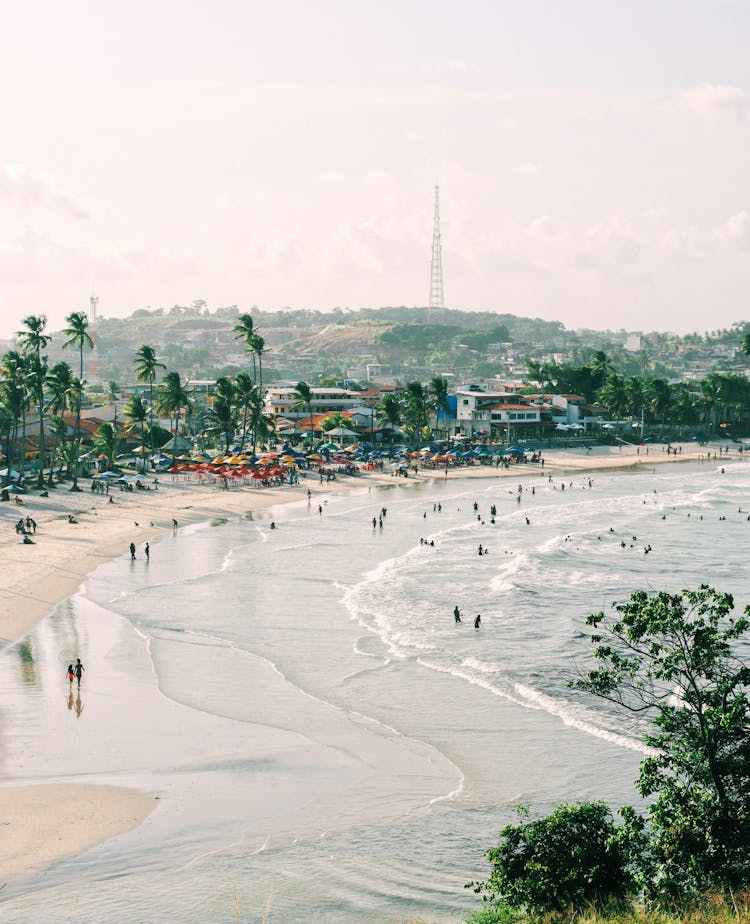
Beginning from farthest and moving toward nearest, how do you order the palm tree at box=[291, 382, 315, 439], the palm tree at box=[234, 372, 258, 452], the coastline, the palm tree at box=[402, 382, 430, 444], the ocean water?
1. the palm tree at box=[291, 382, 315, 439]
2. the palm tree at box=[402, 382, 430, 444]
3. the palm tree at box=[234, 372, 258, 452]
4. the coastline
5. the ocean water

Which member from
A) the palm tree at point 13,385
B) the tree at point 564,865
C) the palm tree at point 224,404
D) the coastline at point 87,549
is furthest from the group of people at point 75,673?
the palm tree at point 224,404

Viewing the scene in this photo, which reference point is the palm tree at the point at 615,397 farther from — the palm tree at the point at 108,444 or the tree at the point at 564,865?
the tree at the point at 564,865

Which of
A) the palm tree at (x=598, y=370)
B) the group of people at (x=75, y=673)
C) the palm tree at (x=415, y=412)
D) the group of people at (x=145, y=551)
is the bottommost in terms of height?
the group of people at (x=75, y=673)

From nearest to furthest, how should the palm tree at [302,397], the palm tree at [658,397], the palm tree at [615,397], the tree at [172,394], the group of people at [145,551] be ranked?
the group of people at [145,551]
the tree at [172,394]
the palm tree at [302,397]
the palm tree at [615,397]
the palm tree at [658,397]

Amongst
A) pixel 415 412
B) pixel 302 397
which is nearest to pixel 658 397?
pixel 415 412

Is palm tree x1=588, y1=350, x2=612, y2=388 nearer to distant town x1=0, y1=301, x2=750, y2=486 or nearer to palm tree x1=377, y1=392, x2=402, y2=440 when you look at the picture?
distant town x1=0, y1=301, x2=750, y2=486

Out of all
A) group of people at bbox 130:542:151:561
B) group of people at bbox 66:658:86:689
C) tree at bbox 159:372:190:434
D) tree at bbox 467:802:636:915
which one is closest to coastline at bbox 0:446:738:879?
group of people at bbox 130:542:151:561

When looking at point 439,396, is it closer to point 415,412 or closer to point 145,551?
point 415,412
